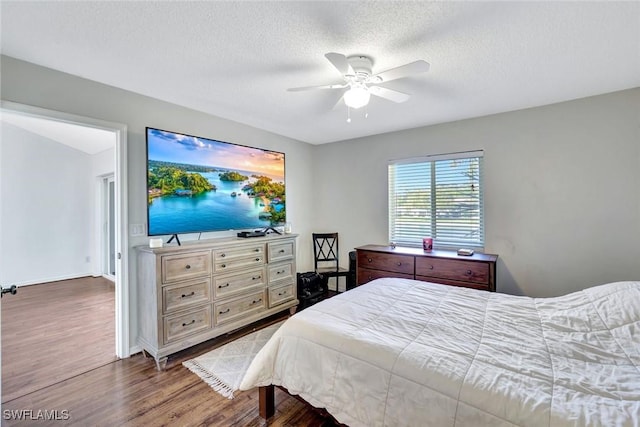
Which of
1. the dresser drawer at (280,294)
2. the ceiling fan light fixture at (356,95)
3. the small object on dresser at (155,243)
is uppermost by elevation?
the ceiling fan light fixture at (356,95)

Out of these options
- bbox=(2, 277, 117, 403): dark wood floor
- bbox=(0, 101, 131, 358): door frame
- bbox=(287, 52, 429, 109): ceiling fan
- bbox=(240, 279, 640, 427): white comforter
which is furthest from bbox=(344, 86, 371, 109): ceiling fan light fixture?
bbox=(2, 277, 117, 403): dark wood floor

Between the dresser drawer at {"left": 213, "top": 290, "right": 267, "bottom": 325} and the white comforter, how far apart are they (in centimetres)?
129

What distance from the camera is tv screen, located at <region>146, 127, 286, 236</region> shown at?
284 cm

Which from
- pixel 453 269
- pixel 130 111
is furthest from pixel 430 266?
pixel 130 111

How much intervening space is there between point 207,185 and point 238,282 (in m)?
1.18

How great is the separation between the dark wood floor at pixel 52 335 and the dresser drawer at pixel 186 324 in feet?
2.14

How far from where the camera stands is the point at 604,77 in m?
2.37

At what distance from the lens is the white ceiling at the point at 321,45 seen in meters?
1.56

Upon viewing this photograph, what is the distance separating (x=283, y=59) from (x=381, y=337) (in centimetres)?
202

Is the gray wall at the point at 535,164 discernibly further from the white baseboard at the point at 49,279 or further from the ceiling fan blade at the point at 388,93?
the white baseboard at the point at 49,279

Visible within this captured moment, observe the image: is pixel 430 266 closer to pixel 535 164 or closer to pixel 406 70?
pixel 535 164

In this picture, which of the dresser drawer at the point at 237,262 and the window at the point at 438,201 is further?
the window at the point at 438,201

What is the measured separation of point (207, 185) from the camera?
3211 mm

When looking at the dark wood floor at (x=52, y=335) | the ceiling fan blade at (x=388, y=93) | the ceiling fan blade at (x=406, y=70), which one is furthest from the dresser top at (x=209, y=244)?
the ceiling fan blade at (x=406, y=70)
